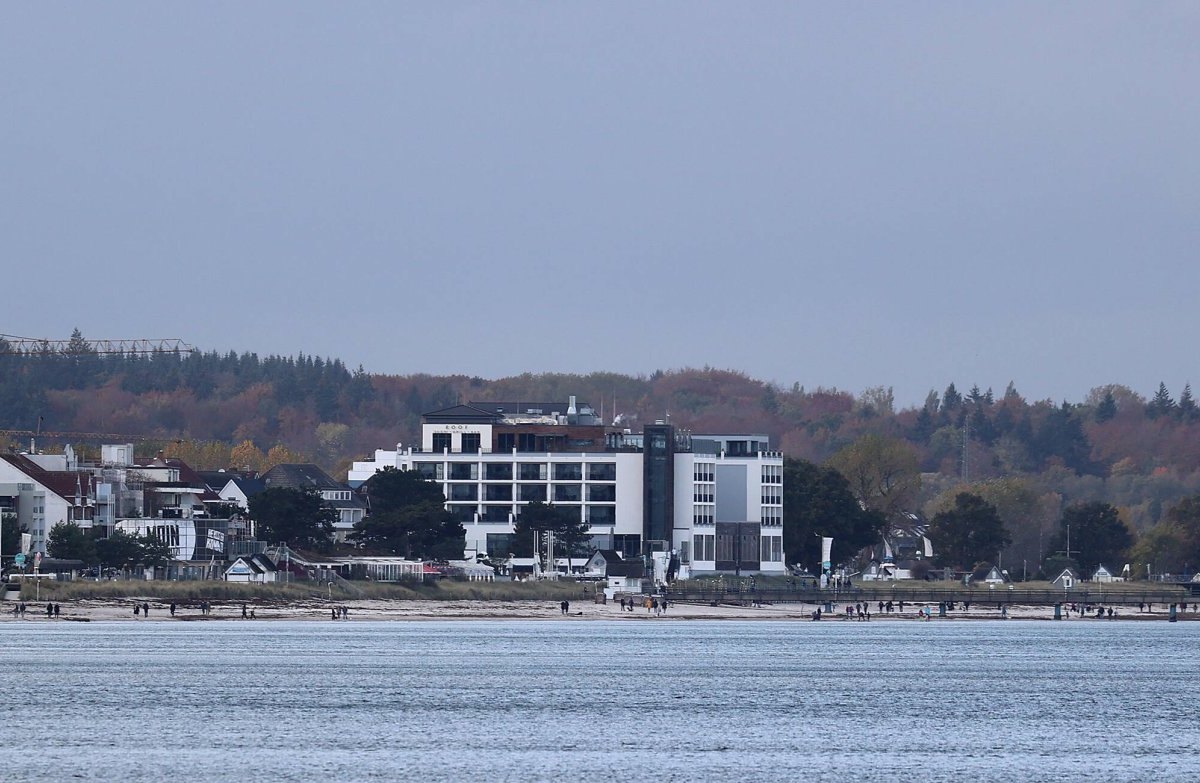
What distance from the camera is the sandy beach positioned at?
110m

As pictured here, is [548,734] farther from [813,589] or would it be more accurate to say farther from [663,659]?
[813,589]

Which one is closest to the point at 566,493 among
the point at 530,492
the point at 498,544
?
the point at 530,492

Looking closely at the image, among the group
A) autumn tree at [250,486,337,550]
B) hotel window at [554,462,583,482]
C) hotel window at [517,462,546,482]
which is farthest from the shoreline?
hotel window at [517,462,546,482]

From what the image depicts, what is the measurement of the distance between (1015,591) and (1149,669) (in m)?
66.6

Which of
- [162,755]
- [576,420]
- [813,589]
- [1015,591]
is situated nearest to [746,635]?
[813,589]

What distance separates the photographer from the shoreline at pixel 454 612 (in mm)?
109750

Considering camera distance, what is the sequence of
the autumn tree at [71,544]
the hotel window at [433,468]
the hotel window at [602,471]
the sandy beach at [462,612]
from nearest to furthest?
the sandy beach at [462,612]
the autumn tree at [71,544]
the hotel window at [602,471]
the hotel window at [433,468]

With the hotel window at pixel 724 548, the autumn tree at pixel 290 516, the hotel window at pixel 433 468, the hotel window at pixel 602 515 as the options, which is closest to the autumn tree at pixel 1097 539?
the hotel window at pixel 724 548

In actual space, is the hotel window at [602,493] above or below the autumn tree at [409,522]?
above

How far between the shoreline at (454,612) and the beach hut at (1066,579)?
1322cm

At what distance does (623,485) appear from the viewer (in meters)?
166

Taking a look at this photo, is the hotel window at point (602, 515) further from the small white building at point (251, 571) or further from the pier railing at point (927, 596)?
the small white building at point (251, 571)

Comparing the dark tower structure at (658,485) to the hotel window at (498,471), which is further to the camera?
the hotel window at (498,471)

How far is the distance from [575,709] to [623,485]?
101 meters
